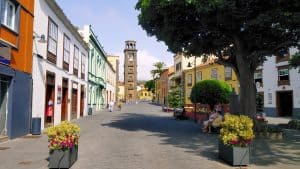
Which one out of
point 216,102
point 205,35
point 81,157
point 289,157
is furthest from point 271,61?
point 81,157

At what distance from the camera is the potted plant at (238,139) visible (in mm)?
8953

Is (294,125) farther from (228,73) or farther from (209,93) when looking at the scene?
(228,73)

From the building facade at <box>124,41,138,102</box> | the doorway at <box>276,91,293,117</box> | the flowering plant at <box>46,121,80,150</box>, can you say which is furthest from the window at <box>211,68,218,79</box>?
the building facade at <box>124,41,138,102</box>

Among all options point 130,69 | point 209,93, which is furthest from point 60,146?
point 130,69

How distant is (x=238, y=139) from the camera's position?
29.7 feet

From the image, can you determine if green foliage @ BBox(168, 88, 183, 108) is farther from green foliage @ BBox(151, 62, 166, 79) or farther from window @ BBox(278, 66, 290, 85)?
green foliage @ BBox(151, 62, 166, 79)

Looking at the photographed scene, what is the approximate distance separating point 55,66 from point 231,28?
10565 mm

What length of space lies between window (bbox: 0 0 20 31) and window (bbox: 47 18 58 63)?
4686 mm

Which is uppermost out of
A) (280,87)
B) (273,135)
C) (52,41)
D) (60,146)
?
(52,41)

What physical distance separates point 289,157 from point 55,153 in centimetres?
694

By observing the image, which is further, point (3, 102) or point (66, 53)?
point (66, 53)

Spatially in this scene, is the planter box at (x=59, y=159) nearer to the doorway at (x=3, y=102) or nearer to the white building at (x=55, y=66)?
the doorway at (x=3, y=102)

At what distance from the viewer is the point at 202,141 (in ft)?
46.9

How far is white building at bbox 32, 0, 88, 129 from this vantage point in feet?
54.4
